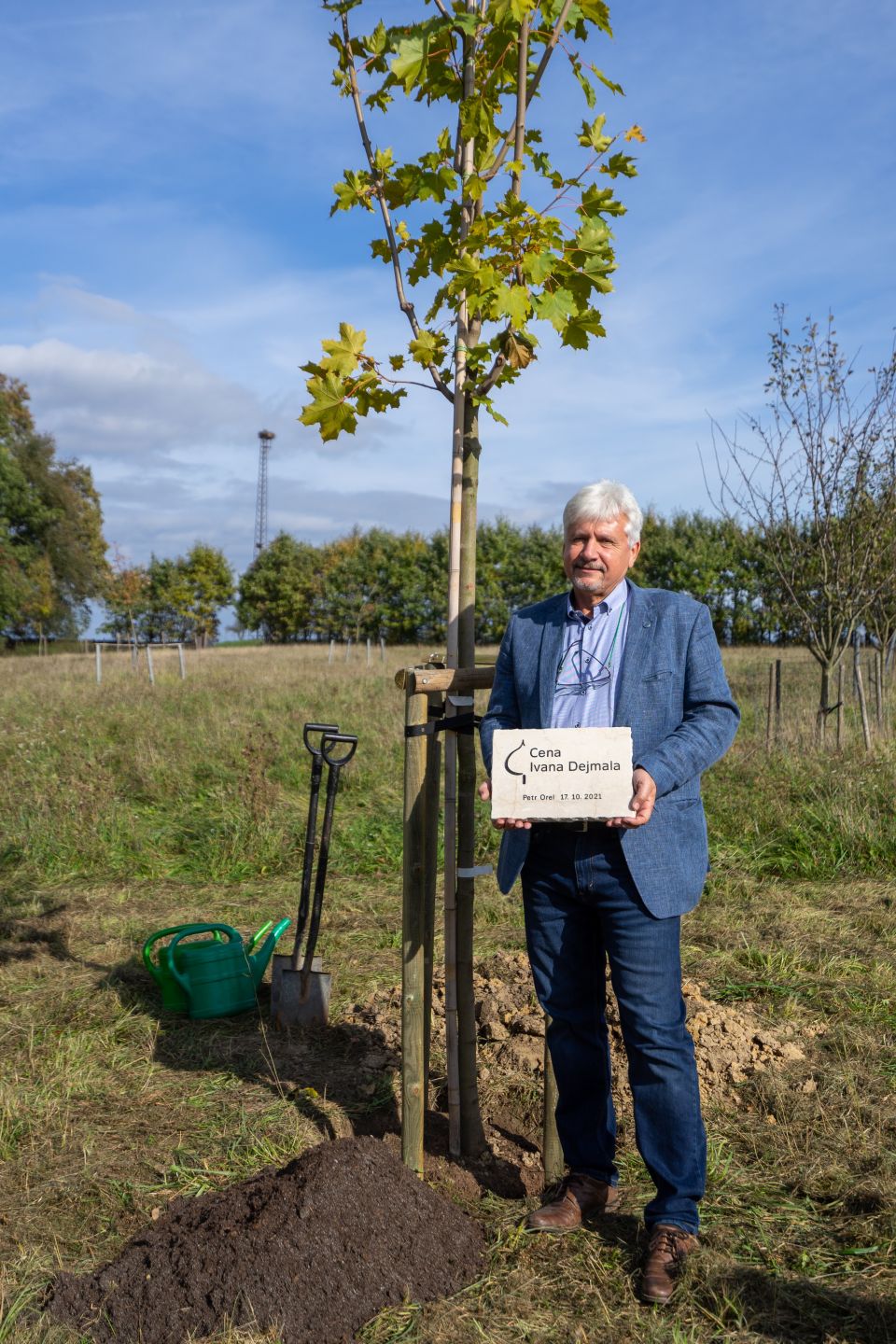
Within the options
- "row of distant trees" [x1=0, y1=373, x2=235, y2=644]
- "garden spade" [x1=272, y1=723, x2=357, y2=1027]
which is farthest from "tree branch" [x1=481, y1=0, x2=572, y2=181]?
"row of distant trees" [x1=0, y1=373, x2=235, y2=644]

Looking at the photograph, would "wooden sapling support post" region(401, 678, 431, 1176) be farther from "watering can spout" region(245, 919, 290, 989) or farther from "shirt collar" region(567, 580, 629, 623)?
"watering can spout" region(245, 919, 290, 989)

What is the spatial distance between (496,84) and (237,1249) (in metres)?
3.15

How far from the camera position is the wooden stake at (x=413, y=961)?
301 cm

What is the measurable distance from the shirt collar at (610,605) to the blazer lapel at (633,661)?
0.24 feet

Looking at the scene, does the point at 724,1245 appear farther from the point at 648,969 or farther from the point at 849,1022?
the point at 849,1022

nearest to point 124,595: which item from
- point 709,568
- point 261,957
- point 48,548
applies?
point 48,548

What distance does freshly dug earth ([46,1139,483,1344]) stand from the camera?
2.47 metres

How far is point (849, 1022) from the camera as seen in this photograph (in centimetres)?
417

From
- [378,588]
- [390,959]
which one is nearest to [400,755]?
[390,959]

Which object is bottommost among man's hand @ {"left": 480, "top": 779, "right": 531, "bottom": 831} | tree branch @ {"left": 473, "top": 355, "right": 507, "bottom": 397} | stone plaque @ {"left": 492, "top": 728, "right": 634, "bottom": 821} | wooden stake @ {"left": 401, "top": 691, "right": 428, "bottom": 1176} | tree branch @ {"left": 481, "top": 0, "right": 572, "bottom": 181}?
wooden stake @ {"left": 401, "top": 691, "right": 428, "bottom": 1176}

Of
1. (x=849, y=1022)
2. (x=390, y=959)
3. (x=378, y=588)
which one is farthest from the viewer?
(x=378, y=588)

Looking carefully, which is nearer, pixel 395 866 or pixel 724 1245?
pixel 724 1245

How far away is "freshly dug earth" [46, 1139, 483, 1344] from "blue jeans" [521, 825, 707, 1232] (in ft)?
1.76

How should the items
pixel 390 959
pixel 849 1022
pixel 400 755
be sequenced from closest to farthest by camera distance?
pixel 849 1022 → pixel 390 959 → pixel 400 755
